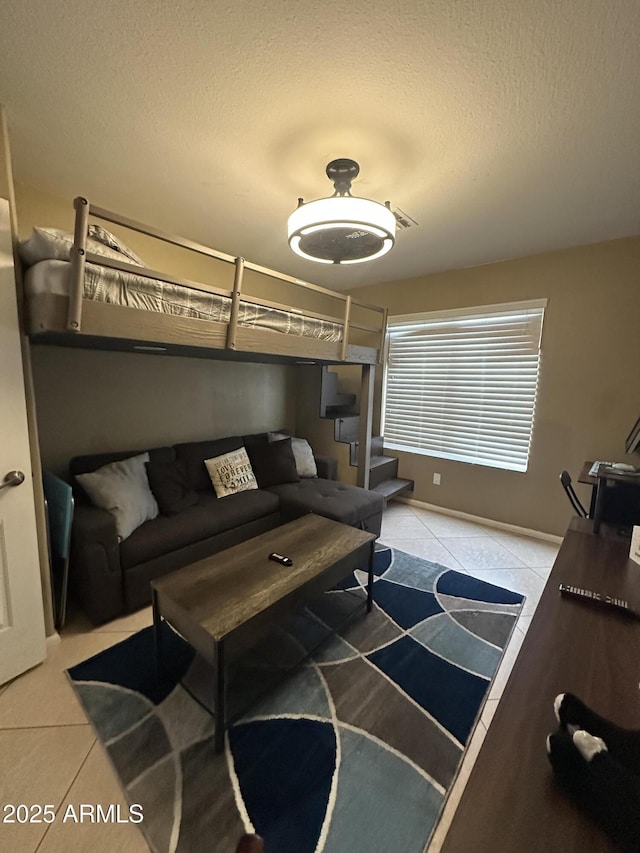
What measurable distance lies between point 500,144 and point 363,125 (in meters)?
0.68

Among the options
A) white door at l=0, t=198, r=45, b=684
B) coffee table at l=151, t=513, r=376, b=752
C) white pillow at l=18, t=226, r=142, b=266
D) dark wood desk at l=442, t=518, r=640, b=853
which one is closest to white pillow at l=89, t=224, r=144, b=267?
white pillow at l=18, t=226, r=142, b=266

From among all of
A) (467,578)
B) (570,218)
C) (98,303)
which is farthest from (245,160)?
(467,578)

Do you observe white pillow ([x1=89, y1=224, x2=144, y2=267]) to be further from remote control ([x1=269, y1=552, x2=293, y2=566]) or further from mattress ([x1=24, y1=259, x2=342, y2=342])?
remote control ([x1=269, y1=552, x2=293, y2=566])

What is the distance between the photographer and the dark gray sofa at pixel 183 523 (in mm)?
1930

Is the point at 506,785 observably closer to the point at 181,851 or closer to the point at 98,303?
the point at 181,851

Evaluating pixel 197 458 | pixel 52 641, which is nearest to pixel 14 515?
pixel 52 641

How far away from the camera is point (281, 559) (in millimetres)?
1779

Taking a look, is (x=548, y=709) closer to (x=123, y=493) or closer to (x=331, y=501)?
(x=331, y=501)

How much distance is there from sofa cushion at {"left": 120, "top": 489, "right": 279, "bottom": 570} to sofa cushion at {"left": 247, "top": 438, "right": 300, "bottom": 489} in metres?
0.18

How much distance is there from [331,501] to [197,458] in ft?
3.97

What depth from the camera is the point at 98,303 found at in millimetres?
1493

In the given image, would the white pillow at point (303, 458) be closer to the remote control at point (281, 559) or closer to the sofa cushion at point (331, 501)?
the sofa cushion at point (331, 501)

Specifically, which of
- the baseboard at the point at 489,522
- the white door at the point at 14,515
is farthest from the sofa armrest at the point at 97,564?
the baseboard at the point at 489,522

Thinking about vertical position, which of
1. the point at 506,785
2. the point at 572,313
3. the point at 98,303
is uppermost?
the point at 572,313
